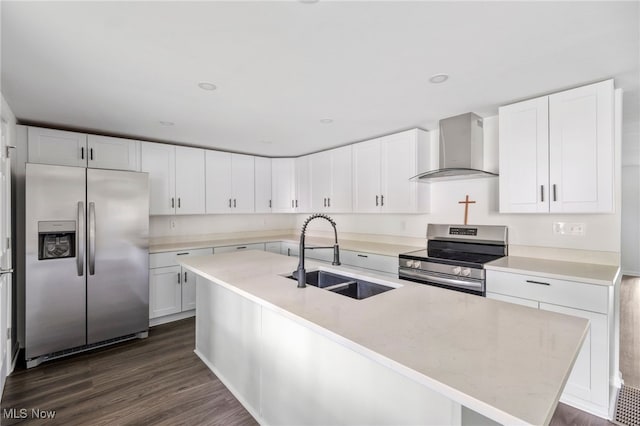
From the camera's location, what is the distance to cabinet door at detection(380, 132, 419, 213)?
3.40 metres

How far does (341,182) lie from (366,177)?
18.6 inches

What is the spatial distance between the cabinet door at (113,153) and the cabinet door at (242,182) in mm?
1322

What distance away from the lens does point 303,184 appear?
4898 millimetres

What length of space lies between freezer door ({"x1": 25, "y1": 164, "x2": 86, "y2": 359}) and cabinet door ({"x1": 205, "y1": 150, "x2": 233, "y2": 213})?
160 centimetres

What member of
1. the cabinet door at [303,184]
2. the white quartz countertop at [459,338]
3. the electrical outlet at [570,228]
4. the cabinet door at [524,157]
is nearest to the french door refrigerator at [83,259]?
the white quartz countertop at [459,338]

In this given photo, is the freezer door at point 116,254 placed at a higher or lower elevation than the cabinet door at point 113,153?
lower

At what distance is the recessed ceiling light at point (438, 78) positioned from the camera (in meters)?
2.06

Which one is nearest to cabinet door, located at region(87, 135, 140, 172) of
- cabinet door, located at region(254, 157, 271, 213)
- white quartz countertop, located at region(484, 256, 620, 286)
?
cabinet door, located at region(254, 157, 271, 213)

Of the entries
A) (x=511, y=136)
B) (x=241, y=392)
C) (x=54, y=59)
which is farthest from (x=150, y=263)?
(x=511, y=136)

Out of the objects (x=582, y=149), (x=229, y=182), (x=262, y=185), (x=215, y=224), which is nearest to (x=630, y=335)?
(x=582, y=149)

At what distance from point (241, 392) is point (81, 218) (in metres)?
2.24

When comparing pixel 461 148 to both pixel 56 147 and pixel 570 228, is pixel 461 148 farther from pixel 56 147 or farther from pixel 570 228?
pixel 56 147

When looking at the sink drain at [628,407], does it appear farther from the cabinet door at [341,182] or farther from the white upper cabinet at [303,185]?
the white upper cabinet at [303,185]

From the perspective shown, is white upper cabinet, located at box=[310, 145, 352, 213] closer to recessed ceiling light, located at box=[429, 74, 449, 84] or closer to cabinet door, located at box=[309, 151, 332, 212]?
cabinet door, located at box=[309, 151, 332, 212]
